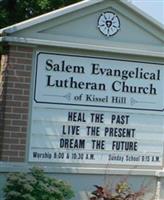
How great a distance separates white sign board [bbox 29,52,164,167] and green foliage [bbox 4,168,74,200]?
996mm

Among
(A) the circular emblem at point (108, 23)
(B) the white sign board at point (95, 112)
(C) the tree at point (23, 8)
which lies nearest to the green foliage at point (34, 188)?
(B) the white sign board at point (95, 112)

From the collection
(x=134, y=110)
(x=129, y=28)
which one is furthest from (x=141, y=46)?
(x=134, y=110)

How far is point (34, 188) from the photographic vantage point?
8195 mm

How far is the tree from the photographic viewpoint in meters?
17.1

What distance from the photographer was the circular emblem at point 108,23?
9.82 meters

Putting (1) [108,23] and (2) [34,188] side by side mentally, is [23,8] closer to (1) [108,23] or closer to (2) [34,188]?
(1) [108,23]

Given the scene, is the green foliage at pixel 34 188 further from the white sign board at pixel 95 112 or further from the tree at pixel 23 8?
the tree at pixel 23 8

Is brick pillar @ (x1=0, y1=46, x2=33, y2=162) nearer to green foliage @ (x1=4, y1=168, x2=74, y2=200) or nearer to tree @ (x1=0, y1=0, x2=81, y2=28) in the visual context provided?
green foliage @ (x1=4, y1=168, x2=74, y2=200)

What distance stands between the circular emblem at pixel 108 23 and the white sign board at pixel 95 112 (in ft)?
1.48

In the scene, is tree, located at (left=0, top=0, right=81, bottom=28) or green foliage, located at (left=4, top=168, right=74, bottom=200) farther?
tree, located at (left=0, top=0, right=81, bottom=28)

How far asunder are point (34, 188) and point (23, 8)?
10006 mm

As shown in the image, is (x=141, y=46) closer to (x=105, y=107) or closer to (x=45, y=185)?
(x=105, y=107)

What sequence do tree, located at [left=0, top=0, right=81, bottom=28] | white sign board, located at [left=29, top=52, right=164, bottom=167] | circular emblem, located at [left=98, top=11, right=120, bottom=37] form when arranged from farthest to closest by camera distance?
tree, located at [left=0, top=0, right=81, bottom=28]
circular emblem, located at [left=98, top=11, right=120, bottom=37]
white sign board, located at [left=29, top=52, right=164, bottom=167]

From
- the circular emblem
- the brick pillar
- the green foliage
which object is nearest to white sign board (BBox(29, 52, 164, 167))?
the brick pillar
